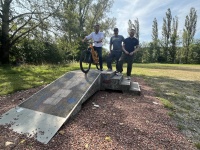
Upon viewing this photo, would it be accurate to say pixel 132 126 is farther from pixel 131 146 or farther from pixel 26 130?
pixel 26 130

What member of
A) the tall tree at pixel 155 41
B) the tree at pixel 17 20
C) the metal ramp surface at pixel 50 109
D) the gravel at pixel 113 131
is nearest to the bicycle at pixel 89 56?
the metal ramp surface at pixel 50 109

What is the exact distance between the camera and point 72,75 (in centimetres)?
571

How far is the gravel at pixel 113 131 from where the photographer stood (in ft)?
A: 9.75

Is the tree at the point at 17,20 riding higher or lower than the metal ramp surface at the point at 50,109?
higher

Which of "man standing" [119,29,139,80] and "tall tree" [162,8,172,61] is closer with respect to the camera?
"man standing" [119,29,139,80]

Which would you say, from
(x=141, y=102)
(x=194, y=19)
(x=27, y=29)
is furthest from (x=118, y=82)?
(x=194, y=19)

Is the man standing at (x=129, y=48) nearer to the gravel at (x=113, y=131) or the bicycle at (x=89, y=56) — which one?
the bicycle at (x=89, y=56)

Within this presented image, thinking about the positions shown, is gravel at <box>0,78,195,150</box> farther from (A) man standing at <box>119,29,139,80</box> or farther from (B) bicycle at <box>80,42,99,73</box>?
(A) man standing at <box>119,29,139,80</box>

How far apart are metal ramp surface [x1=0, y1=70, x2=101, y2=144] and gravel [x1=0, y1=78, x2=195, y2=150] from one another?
0.15 meters

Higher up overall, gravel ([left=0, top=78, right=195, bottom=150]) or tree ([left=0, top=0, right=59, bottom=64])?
tree ([left=0, top=0, right=59, bottom=64])

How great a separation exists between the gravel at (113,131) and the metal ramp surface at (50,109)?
152 millimetres

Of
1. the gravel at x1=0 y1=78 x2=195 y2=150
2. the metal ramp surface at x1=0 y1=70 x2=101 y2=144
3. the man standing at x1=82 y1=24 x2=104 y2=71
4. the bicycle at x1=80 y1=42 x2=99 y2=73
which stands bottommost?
the gravel at x1=0 y1=78 x2=195 y2=150

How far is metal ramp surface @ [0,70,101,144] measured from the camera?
3362mm

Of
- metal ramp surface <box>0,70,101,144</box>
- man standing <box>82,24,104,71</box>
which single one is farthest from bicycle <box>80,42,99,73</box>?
metal ramp surface <box>0,70,101,144</box>
